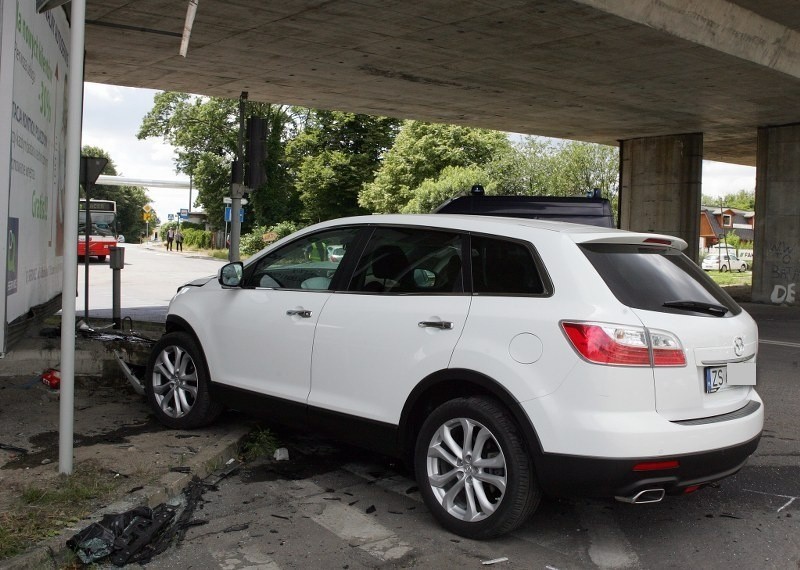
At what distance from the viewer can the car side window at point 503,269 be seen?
4.09m

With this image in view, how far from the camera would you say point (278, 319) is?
512 centimetres

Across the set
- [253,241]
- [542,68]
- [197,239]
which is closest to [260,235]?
[253,241]

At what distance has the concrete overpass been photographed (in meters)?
11.3

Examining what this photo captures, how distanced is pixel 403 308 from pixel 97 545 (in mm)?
1942

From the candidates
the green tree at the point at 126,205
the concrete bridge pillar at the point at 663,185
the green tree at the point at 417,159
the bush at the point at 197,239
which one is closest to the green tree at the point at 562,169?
the green tree at the point at 417,159

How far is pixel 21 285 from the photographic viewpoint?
19.2 feet

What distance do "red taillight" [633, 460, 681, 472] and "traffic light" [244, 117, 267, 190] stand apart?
378 inches

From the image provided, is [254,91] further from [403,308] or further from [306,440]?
[403,308]

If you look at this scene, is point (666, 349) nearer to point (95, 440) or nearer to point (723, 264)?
point (95, 440)

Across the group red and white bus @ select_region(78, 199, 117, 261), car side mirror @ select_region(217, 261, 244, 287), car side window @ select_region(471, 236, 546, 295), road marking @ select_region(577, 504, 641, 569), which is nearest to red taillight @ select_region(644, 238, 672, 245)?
car side window @ select_region(471, 236, 546, 295)

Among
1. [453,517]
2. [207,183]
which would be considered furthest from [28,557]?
[207,183]

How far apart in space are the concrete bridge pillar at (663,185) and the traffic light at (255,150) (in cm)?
1294

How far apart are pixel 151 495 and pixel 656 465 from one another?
8.62 feet

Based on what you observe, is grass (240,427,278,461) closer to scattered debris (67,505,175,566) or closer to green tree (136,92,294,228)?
scattered debris (67,505,175,566)
